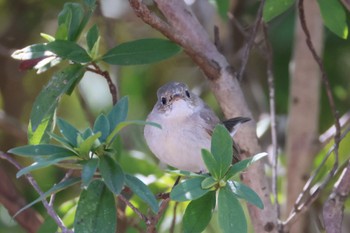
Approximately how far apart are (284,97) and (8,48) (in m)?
1.75

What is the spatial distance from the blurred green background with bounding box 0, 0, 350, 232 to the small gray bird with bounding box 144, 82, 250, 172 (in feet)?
3.40

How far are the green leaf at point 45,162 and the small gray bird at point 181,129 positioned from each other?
0.97 metres

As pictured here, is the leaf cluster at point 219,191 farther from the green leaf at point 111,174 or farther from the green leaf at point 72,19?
the green leaf at point 72,19

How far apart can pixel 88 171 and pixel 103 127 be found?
0.63ft

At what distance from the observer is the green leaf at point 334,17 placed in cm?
313

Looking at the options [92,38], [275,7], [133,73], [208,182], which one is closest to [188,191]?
[208,182]

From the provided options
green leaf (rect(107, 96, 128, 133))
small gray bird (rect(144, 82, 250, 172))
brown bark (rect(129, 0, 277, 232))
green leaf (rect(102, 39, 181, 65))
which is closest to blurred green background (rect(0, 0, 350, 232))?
small gray bird (rect(144, 82, 250, 172))

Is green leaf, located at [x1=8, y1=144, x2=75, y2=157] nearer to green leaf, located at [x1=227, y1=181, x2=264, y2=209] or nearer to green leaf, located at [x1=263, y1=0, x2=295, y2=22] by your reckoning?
green leaf, located at [x1=227, y1=181, x2=264, y2=209]

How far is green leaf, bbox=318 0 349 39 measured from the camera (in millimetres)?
3129

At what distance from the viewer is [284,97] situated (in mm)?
5043

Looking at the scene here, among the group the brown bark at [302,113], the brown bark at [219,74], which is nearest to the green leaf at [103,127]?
the brown bark at [219,74]

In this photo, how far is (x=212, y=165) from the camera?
248cm

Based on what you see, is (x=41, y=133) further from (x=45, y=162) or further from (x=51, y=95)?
(x=45, y=162)

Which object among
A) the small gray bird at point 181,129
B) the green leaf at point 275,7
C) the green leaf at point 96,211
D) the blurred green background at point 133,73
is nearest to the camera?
the green leaf at point 96,211
